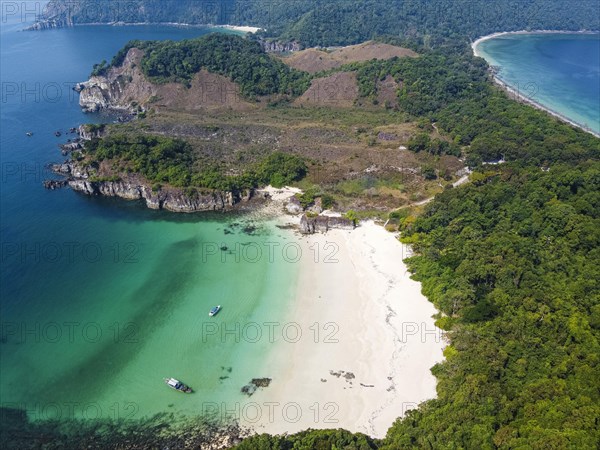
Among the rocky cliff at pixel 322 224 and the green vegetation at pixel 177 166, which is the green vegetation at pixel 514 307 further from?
the green vegetation at pixel 177 166

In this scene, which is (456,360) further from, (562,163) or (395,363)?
(562,163)

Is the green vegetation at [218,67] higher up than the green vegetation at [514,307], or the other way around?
the green vegetation at [218,67]

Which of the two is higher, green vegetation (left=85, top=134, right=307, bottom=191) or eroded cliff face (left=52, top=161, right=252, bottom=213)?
green vegetation (left=85, top=134, right=307, bottom=191)

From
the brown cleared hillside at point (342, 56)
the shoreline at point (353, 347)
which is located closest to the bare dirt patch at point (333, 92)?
the brown cleared hillside at point (342, 56)

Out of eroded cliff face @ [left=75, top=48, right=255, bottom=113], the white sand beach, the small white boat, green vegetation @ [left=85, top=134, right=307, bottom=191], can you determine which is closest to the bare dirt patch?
eroded cliff face @ [left=75, top=48, right=255, bottom=113]

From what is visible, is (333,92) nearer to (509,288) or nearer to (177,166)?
(177,166)

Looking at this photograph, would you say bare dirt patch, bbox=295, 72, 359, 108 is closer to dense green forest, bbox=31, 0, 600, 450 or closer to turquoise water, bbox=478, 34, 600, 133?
dense green forest, bbox=31, 0, 600, 450
